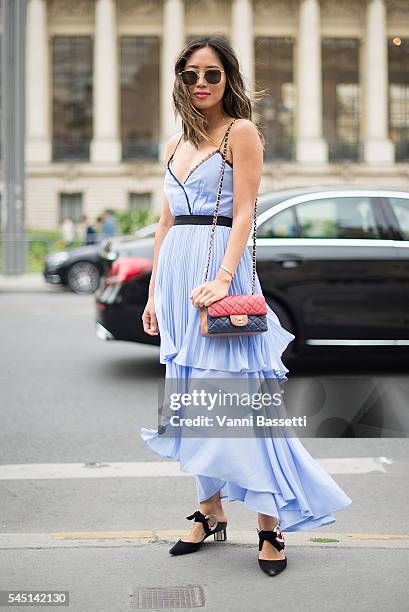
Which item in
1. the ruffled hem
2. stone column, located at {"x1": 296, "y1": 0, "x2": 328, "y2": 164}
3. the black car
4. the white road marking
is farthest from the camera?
stone column, located at {"x1": 296, "y1": 0, "x2": 328, "y2": 164}

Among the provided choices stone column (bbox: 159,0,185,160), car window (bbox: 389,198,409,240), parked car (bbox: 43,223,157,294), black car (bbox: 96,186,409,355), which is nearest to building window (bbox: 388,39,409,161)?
stone column (bbox: 159,0,185,160)

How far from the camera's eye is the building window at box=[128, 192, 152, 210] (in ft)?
187

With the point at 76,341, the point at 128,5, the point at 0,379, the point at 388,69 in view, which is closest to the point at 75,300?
the point at 76,341

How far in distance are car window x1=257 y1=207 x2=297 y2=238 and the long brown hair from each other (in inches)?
191

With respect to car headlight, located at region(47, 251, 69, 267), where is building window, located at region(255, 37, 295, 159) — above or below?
above

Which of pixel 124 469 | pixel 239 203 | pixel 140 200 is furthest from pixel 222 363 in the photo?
pixel 140 200

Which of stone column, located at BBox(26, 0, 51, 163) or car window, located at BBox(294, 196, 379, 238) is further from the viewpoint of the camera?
stone column, located at BBox(26, 0, 51, 163)

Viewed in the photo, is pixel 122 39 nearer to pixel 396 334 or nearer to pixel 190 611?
pixel 396 334

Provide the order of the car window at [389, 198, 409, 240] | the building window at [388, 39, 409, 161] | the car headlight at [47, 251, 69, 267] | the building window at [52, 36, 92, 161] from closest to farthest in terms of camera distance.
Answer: the car window at [389, 198, 409, 240] → the car headlight at [47, 251, 69, 267] → the building window at [52, 36, 92, 161] → the building window at [388, 39, 409, 161]

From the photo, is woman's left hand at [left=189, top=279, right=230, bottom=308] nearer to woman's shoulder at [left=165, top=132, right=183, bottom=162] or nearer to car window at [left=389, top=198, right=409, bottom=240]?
woman's shoulder at [left=165, top=132, right=183, bottom=162]

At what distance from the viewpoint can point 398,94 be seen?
67.8 m

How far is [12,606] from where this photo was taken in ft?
11.8

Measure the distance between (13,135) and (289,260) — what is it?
65.3ft

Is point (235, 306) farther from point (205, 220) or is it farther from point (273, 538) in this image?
point (273, 538)
